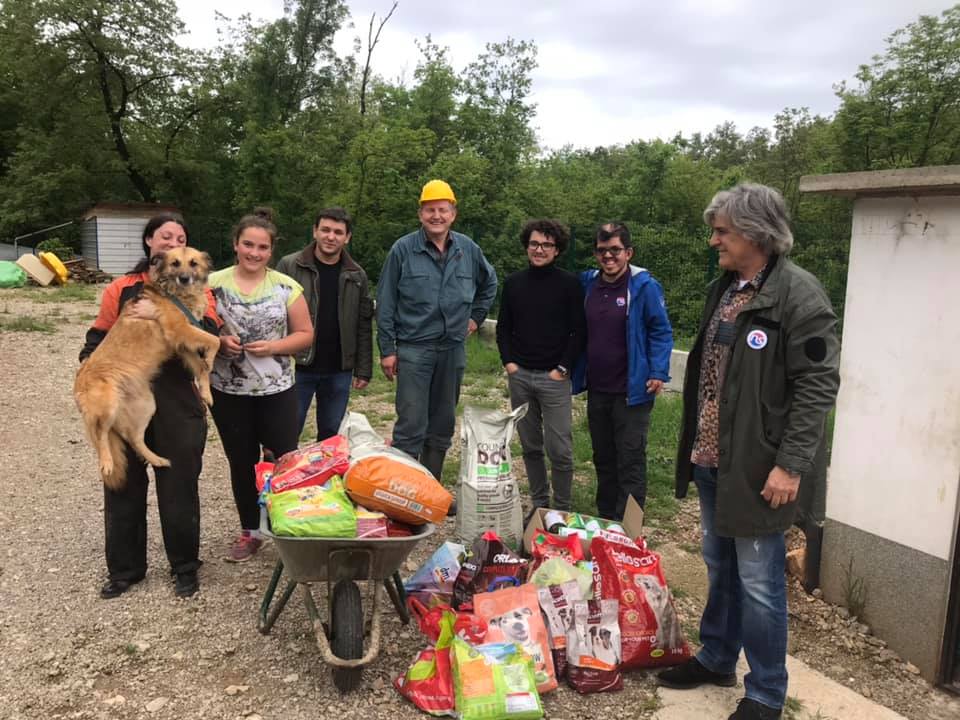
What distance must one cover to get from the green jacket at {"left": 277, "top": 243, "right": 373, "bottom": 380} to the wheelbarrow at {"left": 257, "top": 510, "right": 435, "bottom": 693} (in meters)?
1.65

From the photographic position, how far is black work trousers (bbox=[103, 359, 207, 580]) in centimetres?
326

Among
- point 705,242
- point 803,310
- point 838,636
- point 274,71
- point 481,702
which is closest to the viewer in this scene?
point 803,310

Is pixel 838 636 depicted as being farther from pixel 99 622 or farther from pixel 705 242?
pixel 705 242

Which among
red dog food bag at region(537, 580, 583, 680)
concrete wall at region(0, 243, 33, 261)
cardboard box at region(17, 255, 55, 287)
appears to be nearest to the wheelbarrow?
red dog food bag at region(537, 580, 583, 680)

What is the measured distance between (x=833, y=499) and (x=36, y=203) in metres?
27.4

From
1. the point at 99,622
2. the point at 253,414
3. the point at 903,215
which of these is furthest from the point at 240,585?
the point at 903,215

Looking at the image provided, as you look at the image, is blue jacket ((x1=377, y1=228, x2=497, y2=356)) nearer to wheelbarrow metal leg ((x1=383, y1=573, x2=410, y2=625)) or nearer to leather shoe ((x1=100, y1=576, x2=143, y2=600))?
wheelbarrow metal leg ((x1=383, y1=573, x2=410, y2=625))

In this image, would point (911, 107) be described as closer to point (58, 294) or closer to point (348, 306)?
point (348, 306)

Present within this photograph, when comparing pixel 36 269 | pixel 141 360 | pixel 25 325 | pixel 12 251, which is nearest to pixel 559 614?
pixel 141 360

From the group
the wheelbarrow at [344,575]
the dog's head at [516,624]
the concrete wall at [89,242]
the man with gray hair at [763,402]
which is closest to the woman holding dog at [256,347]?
the wheelbarrow at [344,575]

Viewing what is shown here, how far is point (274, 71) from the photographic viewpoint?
22047 mm

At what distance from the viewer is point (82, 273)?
1973 cm

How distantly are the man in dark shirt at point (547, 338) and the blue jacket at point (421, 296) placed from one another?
327 mm

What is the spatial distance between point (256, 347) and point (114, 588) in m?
1.44
